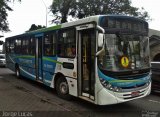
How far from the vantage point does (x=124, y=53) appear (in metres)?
7.57

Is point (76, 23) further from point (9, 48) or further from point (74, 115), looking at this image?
point (9, 48)

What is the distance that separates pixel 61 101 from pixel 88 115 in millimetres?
1995

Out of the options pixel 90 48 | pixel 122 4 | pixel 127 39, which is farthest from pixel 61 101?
pixel 122 4

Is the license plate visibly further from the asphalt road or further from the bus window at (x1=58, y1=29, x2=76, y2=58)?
the bus window at (x1=58, y1=29, x2=76, y2=58)

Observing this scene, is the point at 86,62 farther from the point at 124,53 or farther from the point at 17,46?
the point at 17,46

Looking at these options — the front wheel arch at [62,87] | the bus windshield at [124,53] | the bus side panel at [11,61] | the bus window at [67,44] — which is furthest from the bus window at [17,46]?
the bus windshield at [124,53]

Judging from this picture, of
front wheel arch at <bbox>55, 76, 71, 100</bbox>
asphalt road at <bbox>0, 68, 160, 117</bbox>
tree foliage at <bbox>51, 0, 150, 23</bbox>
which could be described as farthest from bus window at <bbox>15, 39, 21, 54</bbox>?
tree foliage at <bbox>51, 0, 150, 23</bbox>

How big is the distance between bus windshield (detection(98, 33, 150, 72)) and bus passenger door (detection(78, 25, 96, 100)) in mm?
499

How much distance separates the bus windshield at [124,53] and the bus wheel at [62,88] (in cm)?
246

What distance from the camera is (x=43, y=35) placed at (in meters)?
11.2

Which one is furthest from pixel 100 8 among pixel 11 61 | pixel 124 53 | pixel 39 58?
pixel 124 53

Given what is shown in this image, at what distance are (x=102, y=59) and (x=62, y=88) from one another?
2913 mm

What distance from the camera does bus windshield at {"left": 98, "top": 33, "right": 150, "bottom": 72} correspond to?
724cm

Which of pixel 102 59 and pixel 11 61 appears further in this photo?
pixel 11 61
